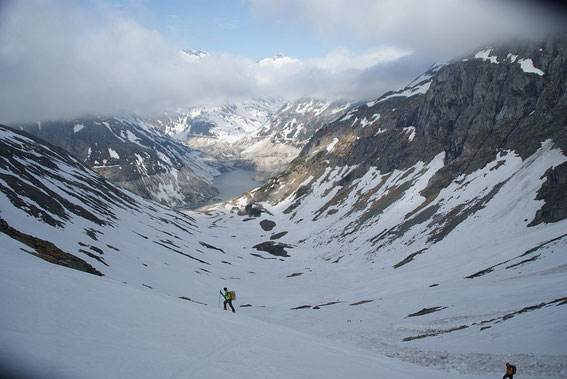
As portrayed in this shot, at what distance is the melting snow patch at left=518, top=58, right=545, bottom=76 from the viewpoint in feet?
310

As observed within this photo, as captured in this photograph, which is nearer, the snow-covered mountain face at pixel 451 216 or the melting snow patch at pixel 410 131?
the snow-covered mountain face at pixel 451 216

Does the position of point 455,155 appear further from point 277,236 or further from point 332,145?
point 332,145

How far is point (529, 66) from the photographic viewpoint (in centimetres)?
9775

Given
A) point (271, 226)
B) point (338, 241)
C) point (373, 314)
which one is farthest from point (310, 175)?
point (373, 314)

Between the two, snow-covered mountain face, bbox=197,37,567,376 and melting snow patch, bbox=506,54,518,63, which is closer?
snow-covered mountain face, bbox=197,37,567,376

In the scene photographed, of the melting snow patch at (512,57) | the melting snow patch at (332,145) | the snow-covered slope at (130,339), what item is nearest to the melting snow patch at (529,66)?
the melting snow patch at (512,57)

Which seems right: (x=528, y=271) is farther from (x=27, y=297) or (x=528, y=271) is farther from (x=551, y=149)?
(x=551, y=149)

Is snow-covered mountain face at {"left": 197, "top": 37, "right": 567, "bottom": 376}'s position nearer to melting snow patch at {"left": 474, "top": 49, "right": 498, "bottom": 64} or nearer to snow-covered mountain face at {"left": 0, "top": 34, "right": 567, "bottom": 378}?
snow-covered mountain face at {"left": 0, "top": 34, "right": 567, "bottom": 378}

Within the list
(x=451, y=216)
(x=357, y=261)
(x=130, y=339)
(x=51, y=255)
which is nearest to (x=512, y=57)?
(x=451, y=216)

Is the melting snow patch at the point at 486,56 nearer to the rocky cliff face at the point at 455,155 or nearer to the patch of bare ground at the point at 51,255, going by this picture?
the rocky cliff face at the point at 455,155

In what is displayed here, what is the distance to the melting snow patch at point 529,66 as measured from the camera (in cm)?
9438

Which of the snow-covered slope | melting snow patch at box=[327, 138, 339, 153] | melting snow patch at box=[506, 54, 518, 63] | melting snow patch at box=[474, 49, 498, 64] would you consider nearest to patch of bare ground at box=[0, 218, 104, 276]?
the snow-covered slope

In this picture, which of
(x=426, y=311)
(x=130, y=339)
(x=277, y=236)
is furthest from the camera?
(x=277, y=236)

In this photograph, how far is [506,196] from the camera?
210ft
